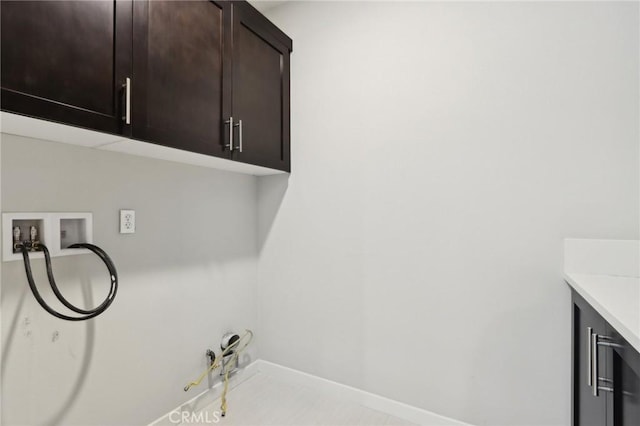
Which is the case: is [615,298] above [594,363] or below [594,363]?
above

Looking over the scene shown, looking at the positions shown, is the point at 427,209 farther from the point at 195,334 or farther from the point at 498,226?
Answer: the point at 195,334

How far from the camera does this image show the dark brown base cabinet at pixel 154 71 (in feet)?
2.83

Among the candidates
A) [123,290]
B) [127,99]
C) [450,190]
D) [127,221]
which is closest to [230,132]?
[127,99]

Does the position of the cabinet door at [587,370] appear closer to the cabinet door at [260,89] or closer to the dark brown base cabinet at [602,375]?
the dark brown base cabinet at [602,375]

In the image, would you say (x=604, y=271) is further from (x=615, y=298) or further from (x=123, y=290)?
(x=123, y=290)

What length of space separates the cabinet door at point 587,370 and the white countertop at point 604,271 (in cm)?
7

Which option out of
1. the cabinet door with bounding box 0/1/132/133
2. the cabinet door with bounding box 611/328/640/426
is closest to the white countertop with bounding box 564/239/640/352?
the cabinet door with bounding box 611/328/640/426

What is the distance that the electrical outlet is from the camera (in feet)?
4.44

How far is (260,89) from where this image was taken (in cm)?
171

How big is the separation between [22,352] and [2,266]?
0.31m

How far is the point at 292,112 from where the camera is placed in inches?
77.5

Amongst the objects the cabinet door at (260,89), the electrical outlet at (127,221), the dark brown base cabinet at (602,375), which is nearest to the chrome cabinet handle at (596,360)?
the dark brown base cabinet at (602,375)

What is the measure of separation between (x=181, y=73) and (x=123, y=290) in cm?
95

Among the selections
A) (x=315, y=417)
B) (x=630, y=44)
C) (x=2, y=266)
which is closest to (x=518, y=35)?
(x=630, y=44)
